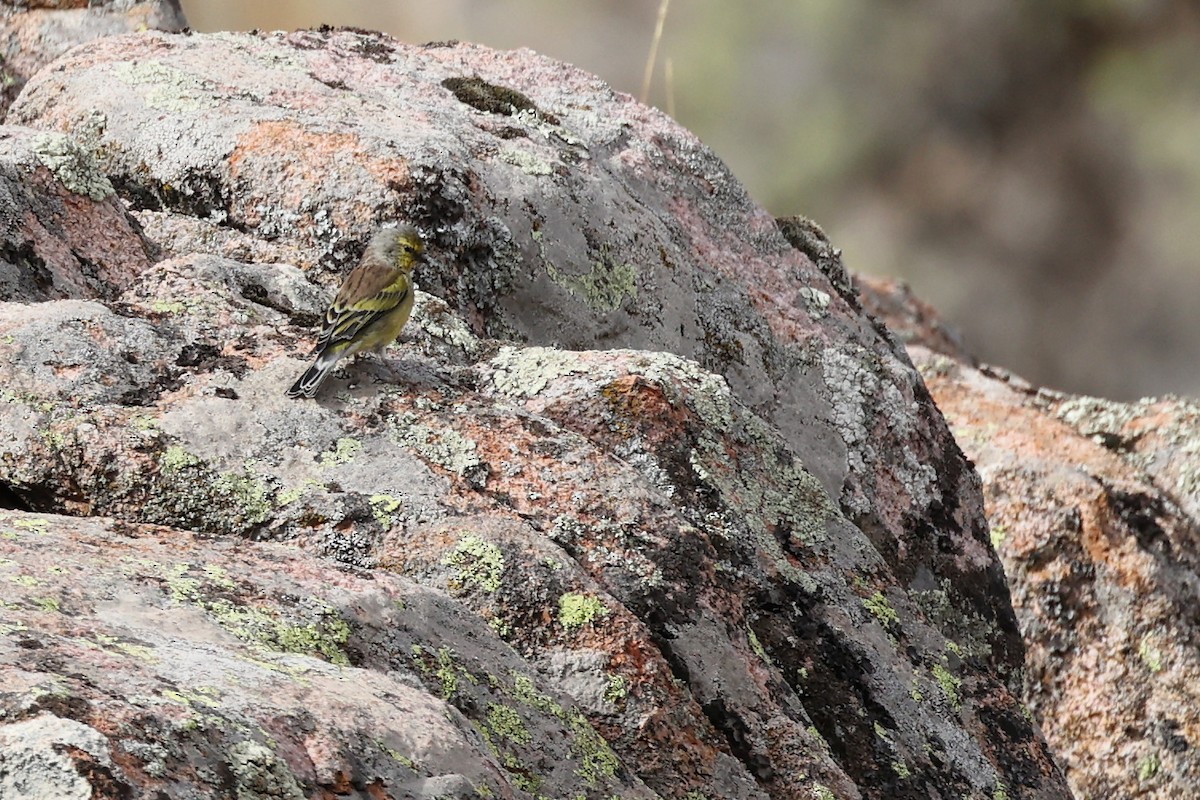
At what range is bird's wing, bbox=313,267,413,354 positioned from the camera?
20.8 feet

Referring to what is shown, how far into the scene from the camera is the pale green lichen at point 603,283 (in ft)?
27.9

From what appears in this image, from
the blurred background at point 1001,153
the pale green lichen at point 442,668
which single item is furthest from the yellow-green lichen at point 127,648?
the blurred background at point 1001,153

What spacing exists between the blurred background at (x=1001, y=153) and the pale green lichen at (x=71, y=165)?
Answer: 21513mm

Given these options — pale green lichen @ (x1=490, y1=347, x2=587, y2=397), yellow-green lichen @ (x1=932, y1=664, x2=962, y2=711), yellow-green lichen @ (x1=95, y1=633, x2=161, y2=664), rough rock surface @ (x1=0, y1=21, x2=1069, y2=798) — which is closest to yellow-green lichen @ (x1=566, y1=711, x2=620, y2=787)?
rough rock surface @ (x1=0, y1=21, x2=1069, y2=798)

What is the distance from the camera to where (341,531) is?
5777 millimetres

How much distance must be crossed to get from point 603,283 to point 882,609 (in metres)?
2.61

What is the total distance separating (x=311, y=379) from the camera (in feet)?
20.8

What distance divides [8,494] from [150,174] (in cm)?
320

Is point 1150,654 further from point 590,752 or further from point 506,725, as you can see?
point 506,725

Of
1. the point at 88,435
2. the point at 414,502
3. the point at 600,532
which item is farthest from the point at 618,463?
the point at 88,435

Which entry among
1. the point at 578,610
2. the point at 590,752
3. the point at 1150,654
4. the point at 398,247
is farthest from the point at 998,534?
the point at 590,752

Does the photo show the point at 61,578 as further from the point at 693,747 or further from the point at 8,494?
the point at 693,747

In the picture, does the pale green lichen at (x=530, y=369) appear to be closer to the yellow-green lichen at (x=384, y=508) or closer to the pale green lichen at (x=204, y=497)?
the yellow-green lichen at (x=384, y=508)

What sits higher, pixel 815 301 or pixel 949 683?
pixel 815 301
